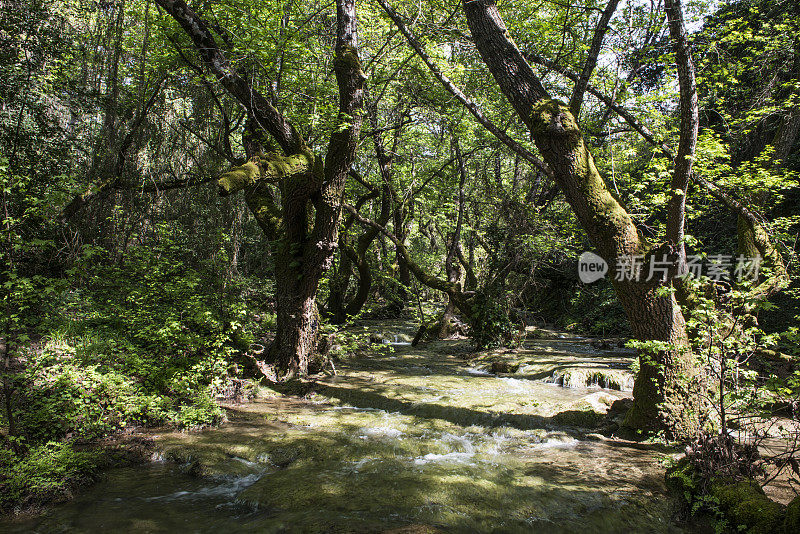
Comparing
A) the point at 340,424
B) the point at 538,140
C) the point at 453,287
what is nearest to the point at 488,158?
the point at 453,287

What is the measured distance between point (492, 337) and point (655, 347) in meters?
7.55

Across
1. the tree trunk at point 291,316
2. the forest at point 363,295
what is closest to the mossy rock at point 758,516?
the forest at point 363,295

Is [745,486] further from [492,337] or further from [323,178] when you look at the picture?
[492,337]

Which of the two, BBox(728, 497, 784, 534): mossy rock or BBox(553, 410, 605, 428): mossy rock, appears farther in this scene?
BBox(553, 410, 605, 428): mossy rock

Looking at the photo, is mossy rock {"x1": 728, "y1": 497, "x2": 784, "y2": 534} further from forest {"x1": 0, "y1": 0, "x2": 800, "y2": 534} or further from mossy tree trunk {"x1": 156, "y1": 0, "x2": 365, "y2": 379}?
mossy tree trunk {"x1": 156, "y1": 0, "x2": 365, "y2": 379}

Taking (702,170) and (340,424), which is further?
(702,170)

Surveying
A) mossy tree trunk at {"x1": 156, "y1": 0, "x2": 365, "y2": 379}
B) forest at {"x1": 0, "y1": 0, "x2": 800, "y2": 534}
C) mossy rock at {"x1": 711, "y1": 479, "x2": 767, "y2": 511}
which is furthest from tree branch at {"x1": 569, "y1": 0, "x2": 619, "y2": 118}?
mossy rock at {"x1": 711, "y1": 479, "x2": 767, "y2": 511}

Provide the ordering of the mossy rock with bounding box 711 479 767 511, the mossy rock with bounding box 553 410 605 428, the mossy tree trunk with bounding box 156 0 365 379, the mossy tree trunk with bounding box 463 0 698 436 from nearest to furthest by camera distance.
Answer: the mossy rock with bounding box 711 479 767 511 < the mossy tree trunk with bounding box 463 0 698 436 < the mossy rock with bounding box 553 410 605 428 < the mossy tree trunk with bounding box 156 0 365 379

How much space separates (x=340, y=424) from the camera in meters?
5.79

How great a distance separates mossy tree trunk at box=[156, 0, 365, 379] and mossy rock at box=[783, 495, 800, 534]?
6097 mm

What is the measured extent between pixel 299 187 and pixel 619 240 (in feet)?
16.4

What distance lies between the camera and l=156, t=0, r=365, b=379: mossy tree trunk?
618 cm

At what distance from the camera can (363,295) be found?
13.1 metres

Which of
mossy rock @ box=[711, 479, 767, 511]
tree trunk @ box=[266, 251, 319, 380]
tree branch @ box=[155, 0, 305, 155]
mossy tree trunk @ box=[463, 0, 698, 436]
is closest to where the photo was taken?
mossy rock @ box=[711, 479, 767, 511]
